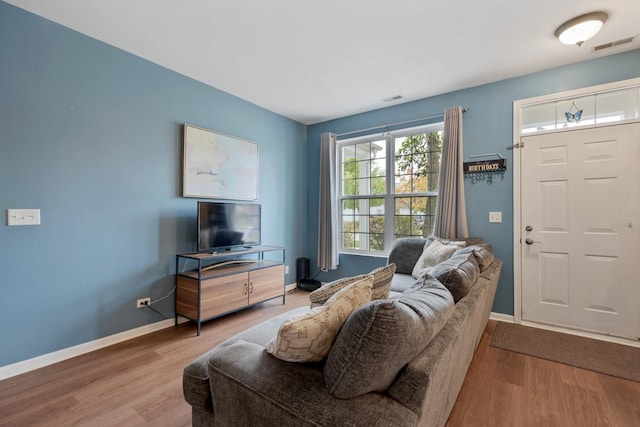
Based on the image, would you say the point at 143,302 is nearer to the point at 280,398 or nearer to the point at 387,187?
the point at 280,398

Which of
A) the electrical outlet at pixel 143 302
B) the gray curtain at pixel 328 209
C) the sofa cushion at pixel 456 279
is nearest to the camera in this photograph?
the sofa cushion at pixel 456 279

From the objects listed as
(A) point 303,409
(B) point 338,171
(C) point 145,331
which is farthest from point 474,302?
(B) point 338,171

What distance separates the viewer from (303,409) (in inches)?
33.7

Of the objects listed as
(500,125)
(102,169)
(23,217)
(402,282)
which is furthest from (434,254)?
(23,217)

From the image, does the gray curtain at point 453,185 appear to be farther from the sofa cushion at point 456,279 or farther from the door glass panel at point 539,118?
the sofa cushion at point 456,279

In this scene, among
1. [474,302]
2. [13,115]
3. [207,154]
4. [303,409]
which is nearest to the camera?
[303,409]

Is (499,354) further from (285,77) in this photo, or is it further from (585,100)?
(285,77)

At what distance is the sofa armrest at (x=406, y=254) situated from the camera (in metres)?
3.27

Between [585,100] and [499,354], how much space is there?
8.54ft

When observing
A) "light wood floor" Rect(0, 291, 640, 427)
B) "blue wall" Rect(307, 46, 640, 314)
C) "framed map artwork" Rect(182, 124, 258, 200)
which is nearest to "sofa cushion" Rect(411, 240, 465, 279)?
"blue wall" Rect(307, 46, 640, 314)

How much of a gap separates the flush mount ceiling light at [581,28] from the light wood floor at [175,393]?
103 inches

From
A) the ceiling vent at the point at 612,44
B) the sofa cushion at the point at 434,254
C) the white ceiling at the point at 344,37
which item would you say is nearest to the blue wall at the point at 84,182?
the white ceiling at the point at 344,37

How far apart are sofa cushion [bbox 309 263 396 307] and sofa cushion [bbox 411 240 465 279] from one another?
1.54 meters

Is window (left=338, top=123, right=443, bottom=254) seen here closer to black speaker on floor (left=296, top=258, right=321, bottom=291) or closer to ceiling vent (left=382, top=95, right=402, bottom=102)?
ceiling vent (left=382, top=95, right=402, bottom=102)
